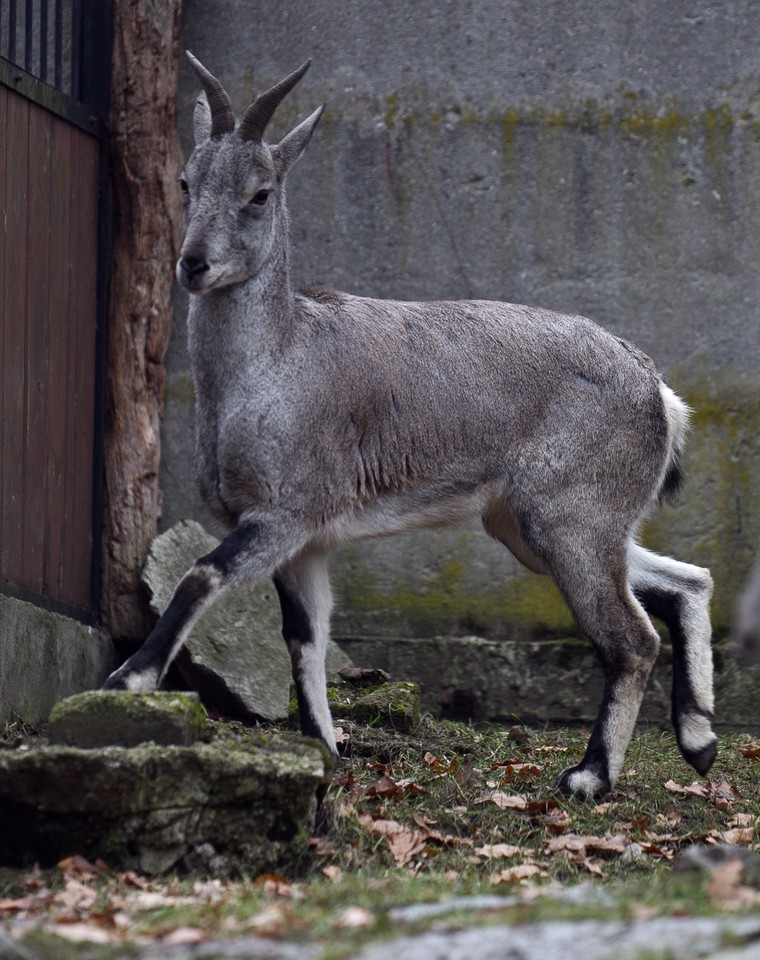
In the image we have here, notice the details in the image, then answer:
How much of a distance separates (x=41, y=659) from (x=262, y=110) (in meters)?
2.45

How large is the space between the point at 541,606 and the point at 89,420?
238cm

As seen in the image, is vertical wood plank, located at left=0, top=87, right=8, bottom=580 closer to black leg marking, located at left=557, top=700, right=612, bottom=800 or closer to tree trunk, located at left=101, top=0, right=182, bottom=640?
tree trunk, located at left=101, top=0, right=182, bottom=640

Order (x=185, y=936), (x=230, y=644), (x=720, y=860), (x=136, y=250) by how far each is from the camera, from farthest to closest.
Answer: (x=136, y=250) < (x=230, y=644) < (x=720, y=860) < (x=185, y=936)

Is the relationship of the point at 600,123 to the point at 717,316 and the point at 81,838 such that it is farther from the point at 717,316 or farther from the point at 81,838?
the point at 81,838

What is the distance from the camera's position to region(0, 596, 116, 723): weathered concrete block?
20.2 feet

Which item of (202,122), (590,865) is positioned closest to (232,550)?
(590,865)

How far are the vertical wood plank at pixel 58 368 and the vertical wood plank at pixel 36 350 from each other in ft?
0.16

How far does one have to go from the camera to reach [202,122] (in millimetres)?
6203

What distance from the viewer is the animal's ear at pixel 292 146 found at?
6.15m

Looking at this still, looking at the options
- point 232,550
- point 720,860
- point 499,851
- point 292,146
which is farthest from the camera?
point 292,146

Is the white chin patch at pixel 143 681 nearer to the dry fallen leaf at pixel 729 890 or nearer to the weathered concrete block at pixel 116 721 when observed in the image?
the weathered concrete block at pixel 116 721

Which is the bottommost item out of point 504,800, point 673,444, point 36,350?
point 504,800

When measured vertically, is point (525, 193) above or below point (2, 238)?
above

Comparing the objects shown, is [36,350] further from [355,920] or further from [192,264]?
[355,920]
